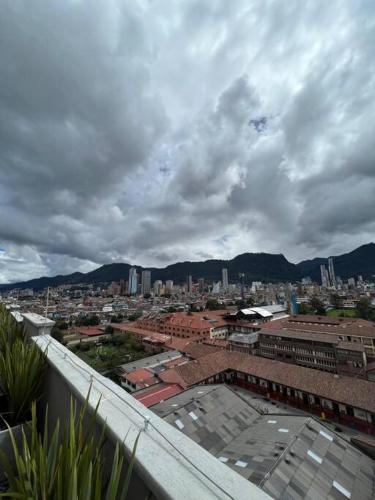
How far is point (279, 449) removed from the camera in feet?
20.4

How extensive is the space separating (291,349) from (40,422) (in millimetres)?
21580

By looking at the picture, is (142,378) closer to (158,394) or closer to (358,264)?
(158,394)

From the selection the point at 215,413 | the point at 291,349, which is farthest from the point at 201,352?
the point at 215,413

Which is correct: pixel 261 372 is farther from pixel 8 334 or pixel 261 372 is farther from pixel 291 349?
pixel 8 334

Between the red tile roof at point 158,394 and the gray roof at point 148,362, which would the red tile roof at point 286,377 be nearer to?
the red tile roof at point 158,394

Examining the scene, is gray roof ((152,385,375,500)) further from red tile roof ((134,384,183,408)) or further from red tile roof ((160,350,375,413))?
red tile roof ((160,350,375,413))

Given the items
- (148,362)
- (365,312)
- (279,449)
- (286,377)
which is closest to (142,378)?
(148,362)

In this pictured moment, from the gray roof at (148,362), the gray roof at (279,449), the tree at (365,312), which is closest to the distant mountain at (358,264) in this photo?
the tree at (365,312)

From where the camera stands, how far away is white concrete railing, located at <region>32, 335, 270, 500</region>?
74cm

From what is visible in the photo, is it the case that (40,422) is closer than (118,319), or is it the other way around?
(40,422)

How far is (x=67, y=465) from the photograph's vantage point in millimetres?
849

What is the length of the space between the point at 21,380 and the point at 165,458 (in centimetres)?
178

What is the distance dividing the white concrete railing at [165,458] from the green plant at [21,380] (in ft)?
2.94

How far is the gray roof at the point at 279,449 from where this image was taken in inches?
214
